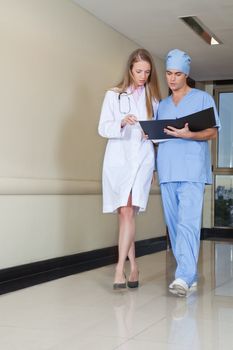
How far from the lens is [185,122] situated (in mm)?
3428

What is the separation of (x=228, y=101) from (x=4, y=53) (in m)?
5.73

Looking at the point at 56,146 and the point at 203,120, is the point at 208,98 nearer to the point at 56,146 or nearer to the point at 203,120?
the point at 203,120

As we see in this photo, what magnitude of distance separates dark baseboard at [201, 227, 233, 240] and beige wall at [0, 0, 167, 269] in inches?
145

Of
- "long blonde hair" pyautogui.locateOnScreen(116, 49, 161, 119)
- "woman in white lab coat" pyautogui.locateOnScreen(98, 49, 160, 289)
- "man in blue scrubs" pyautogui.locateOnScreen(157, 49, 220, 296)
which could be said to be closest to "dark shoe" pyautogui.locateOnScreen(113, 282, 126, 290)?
"woman in white lab coat" pyautogui.locateOnScreen(98, 49, 160, 289)

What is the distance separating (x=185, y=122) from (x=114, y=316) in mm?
1217

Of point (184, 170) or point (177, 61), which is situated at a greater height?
point (177, 61)

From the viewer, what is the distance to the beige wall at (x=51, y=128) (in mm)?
3918

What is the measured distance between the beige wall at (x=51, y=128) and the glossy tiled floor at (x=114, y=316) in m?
0.44

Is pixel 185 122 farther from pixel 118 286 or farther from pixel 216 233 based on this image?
pixel 216 233

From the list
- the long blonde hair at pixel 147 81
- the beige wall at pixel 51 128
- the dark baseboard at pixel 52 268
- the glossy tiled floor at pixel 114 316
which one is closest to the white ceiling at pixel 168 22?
the beige wall at pixel 51 128

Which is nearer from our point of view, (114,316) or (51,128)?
(114,316)

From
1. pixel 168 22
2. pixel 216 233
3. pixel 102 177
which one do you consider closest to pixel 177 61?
pixel 102 177

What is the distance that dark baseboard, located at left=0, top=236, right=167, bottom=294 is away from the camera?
149 inches

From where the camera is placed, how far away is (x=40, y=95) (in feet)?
14.2
